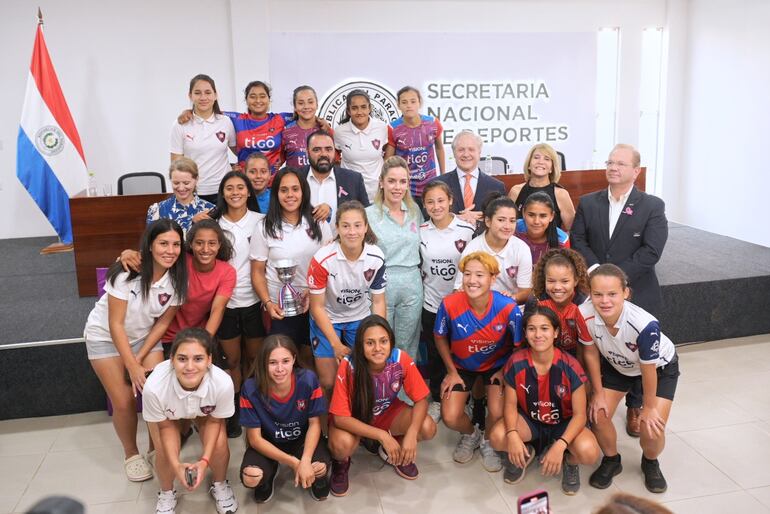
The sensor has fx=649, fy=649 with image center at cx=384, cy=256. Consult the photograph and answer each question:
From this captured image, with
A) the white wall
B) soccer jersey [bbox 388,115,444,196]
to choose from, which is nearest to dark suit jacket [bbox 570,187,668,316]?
soccer jersey [bbox 388,115,444,196]

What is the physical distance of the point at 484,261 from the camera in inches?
121

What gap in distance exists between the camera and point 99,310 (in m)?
3.12

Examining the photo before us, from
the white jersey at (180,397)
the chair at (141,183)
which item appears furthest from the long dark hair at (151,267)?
the chair at (141,183)

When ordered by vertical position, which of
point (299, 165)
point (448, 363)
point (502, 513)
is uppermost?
point (299, 165)

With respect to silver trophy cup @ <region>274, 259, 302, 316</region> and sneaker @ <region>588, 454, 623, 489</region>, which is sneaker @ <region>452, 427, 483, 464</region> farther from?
silver trophy cup @ <region>274, 259, 302, 316</region>

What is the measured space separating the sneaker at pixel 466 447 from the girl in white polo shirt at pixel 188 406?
42.9 inches

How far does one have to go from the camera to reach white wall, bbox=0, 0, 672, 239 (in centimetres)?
653

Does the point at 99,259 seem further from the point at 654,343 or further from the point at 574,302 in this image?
the point at 654,343

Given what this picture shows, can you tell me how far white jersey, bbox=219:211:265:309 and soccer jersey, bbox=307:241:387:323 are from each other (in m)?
0.37

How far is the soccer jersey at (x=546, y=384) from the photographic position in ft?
9.68

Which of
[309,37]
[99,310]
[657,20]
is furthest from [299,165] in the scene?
[657,20]

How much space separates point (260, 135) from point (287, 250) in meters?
1.04

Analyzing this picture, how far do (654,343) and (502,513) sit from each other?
1.00 meters

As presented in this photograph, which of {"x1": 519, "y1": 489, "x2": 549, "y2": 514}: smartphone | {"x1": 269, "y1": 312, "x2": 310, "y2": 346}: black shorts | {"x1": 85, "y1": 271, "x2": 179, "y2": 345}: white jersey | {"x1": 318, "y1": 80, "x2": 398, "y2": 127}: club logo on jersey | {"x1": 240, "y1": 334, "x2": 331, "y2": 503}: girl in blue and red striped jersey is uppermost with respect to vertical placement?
{"x1": 318, "y1": 80, "x2": 398, "y2": 127}: club logo on jersey
